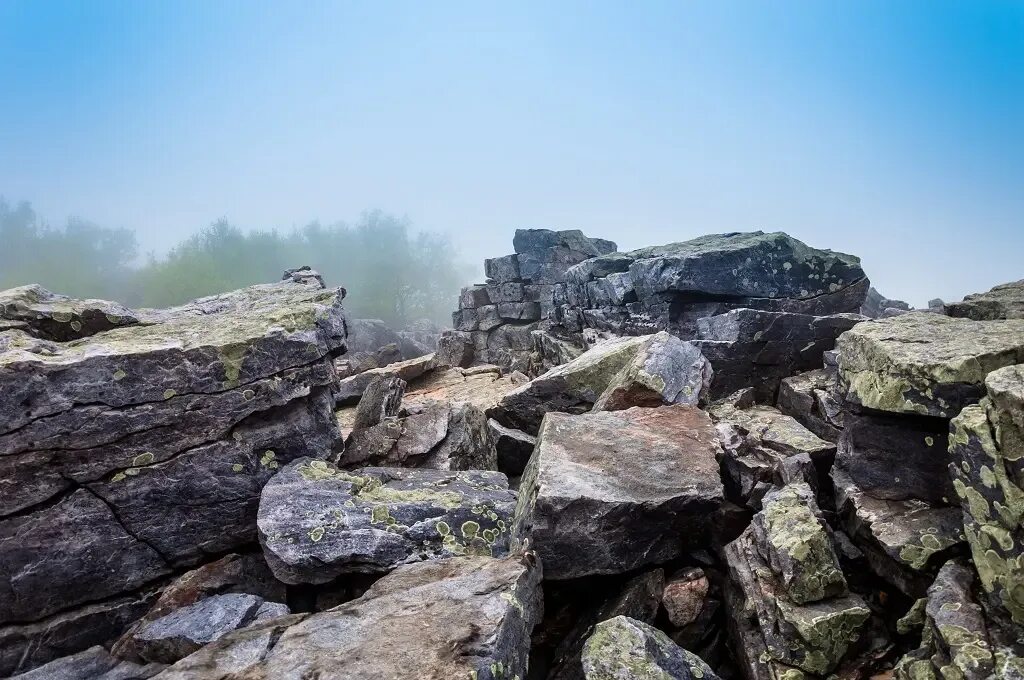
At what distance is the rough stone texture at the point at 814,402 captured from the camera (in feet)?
30.6

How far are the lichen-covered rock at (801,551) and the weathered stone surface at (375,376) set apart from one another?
945cm

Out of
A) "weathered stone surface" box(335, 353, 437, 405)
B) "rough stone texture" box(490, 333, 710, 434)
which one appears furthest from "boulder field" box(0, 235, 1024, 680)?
"weathered stone surface" box(335, 353, 437, 405)

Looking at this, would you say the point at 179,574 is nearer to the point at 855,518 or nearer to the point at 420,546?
the point at 420,546

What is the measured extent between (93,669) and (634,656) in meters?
6.11

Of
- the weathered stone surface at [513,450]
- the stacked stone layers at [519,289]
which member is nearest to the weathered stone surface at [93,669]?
the weathered stone surface at [513,450]

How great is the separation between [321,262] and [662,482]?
11071 cm

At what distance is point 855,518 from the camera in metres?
5.98

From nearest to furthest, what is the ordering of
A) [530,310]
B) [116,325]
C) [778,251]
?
[116,325]
[778,251]
[530,310]

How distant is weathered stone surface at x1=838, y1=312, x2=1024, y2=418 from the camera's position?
5316 mm

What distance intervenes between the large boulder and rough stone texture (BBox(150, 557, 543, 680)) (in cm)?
318

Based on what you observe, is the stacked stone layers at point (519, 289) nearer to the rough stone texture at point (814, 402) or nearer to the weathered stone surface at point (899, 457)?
the rough stone texture at point (814, 402)

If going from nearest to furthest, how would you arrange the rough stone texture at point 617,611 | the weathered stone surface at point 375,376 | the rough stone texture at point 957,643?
the rough stone texture at point 957,643
the rough stone texture at point 617,611
the weathered stone surface at point 375,376

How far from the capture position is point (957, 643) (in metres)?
4.04

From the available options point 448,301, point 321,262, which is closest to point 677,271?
point 448,301
